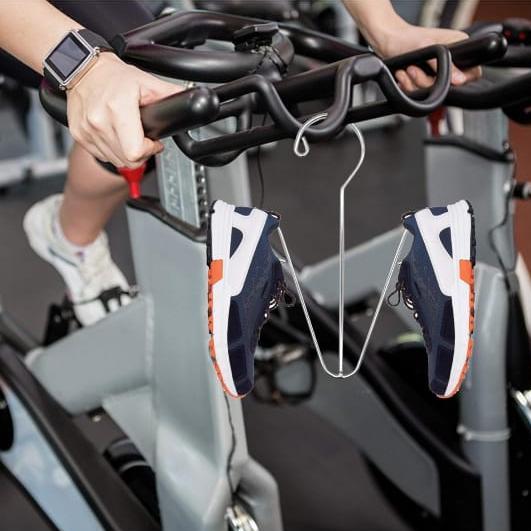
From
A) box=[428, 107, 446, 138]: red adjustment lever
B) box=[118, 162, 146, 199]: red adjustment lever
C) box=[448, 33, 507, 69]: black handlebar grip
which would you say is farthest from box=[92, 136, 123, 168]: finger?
box=[428, 107, 446, 138]: red adjustment lever

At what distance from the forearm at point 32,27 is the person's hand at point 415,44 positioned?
1.29 ft

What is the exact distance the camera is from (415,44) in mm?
1114

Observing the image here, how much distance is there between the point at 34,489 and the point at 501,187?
2.89 ft

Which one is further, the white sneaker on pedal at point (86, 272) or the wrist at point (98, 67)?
the white sneaker on pedal at point (86, 272)

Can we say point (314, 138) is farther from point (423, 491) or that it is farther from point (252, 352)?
point (423, 491)

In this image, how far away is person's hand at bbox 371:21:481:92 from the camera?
106cm

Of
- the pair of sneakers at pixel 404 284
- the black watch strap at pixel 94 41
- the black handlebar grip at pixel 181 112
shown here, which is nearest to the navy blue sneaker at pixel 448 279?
the pair of sneakers at pixel 404 284

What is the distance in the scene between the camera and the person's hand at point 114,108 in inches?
30.4

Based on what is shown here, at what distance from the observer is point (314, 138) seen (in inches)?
28.5

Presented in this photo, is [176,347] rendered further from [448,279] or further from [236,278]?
[448,279]

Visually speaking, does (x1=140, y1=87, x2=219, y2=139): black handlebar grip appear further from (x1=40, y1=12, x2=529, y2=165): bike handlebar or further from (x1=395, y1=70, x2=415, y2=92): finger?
(x1=395, y1=70, x2=415, y2=92): finger

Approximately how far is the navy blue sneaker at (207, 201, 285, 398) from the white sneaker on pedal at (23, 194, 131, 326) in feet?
2.46

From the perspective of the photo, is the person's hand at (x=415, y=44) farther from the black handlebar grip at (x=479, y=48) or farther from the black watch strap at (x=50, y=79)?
the black watch strap at (x=50, y=79)

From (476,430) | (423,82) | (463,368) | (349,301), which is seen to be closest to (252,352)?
(463,368)
